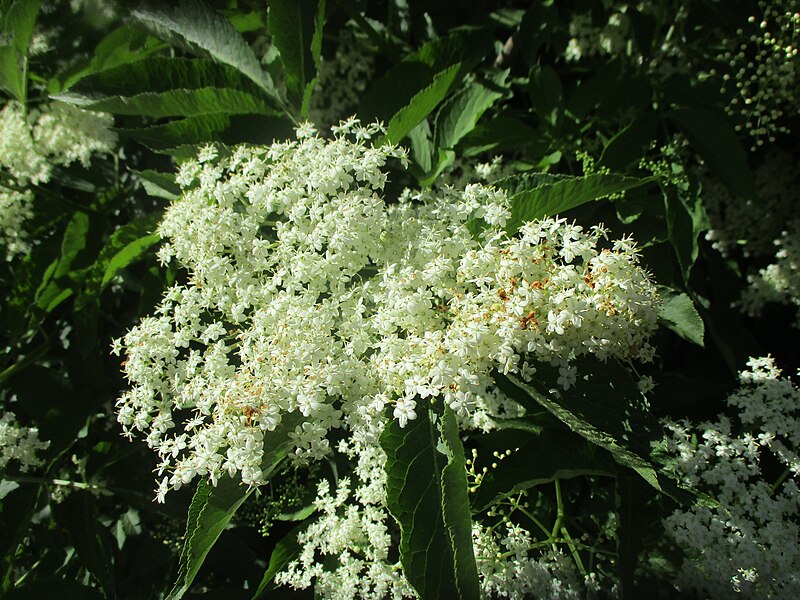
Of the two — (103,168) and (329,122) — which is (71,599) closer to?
(103,168)

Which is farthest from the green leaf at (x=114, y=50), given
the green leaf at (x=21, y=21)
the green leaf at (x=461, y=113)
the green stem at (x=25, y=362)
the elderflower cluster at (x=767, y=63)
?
the elderflower cluster at (x=767, y=63)

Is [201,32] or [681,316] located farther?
[201,32]

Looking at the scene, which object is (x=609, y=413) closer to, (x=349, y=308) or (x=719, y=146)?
(x=349, y=308)

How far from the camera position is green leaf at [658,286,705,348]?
5.67 feet

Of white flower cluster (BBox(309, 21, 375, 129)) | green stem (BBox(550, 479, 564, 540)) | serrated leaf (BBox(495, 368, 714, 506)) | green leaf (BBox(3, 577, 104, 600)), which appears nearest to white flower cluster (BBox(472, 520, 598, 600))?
green stem (BBox(550, 479, 564, 540))

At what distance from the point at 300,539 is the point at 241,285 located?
38.5 inches

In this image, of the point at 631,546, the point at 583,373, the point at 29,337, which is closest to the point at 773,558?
the point at 631,546

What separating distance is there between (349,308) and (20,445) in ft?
5.63

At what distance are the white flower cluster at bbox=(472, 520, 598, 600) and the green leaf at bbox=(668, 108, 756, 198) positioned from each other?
135 cm

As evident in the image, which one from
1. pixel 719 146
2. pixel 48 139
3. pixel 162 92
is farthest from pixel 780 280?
pixel 48 139

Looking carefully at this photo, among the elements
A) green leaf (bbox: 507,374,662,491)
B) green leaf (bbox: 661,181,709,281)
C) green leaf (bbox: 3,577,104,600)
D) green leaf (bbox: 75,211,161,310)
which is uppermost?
green leaf (bbox: 661,181,709,281)

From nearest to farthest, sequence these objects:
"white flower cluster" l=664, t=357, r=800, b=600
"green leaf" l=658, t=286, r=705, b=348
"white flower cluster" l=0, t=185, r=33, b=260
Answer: "white flower cluster" l=664, t=357, r=800, b=600 < "green leaf" l=658, t=286, r=705, b=348 < "white flower cluster" l=0, t=185, r=33, b=260

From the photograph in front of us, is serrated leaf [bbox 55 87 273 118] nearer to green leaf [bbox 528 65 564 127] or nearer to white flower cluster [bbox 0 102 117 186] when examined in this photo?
white flower cluster [bbox 0 102 117 186]

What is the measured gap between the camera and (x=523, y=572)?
171 centimetres
